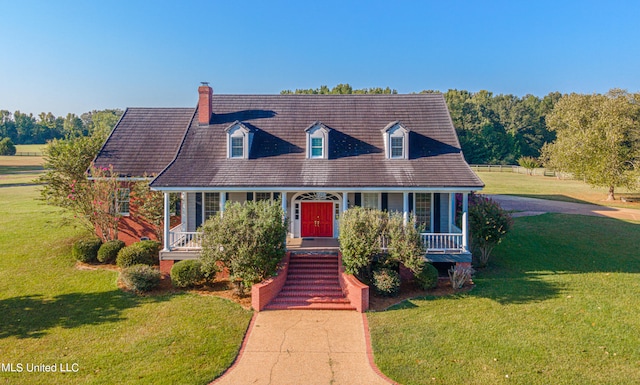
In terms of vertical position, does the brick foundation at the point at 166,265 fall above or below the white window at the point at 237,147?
below

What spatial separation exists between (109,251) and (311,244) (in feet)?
29.9

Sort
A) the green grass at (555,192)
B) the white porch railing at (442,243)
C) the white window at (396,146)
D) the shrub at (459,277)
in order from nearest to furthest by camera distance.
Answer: the shrub at (459,277) < the white porch railing at (442,243) < the white window at (396,146) < the green grass at (555,192)

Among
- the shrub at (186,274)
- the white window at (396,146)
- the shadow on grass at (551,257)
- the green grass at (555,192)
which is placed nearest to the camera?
the shadow on grass at (551,257)

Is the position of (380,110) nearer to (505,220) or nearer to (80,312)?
(505,220)

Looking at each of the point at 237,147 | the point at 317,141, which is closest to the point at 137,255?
the point at 237,147

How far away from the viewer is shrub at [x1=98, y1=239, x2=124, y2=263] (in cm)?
1794

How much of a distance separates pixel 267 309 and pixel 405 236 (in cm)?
550

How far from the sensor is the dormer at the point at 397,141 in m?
19.0

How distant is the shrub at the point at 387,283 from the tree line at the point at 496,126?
62.7 metres

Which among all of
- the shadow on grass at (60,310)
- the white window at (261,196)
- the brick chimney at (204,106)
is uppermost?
the brick chimney at (204,106)

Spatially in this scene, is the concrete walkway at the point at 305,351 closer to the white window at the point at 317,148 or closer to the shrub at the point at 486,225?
the shrub at the point at 486,225

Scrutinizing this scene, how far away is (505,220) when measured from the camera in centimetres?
1761

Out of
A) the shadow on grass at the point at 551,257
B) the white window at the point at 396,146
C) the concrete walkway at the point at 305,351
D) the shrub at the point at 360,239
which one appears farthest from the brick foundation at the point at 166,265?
the white window at the point at 396,146

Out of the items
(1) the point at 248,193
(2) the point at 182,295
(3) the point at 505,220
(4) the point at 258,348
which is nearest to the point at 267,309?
(4) the point at 258,348
